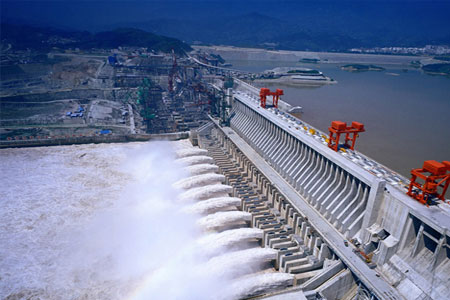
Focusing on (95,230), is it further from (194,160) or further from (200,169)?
(194,160)

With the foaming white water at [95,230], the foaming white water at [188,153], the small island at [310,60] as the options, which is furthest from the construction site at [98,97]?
the small island at [310,60]

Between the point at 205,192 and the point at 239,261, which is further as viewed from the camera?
the point at 205,192

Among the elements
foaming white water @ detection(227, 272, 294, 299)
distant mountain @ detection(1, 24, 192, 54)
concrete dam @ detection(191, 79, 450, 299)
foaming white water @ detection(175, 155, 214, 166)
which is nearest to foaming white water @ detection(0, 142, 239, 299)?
foaming white water @ detection(175, 155, 214, 166)

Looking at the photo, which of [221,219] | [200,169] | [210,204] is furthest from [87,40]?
[221,219]

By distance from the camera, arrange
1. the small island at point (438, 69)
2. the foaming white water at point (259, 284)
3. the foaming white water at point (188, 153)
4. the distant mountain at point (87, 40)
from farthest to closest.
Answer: the distant mountain at point (87, 40)
the small island at point (438, 69)
the foaming white water at point (188, 153)
the foaming white water at point (259, 284)

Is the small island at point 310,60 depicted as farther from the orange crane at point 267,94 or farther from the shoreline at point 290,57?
the orange crane at point 267,94

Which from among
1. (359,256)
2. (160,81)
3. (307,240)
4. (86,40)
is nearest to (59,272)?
(307,240)
